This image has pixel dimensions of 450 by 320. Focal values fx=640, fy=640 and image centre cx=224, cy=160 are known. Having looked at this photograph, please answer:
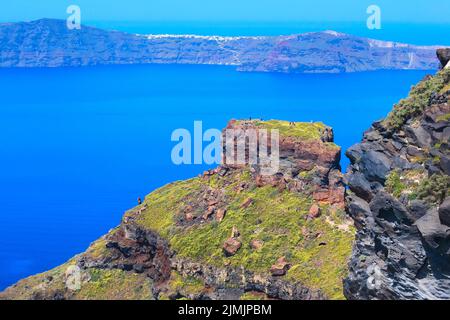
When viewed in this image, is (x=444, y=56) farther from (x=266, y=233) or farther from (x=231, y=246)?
(x=231, y=246)

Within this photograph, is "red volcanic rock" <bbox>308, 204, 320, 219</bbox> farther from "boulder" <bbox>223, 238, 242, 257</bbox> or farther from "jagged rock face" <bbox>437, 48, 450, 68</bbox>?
"jagged rock face" <bbox>437, 48, 450, 68</bbox>

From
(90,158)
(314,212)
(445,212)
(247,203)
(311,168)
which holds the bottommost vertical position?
(445,212)

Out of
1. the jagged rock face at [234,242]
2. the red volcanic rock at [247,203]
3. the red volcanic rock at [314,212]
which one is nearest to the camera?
the jagged rock face at [234,242]

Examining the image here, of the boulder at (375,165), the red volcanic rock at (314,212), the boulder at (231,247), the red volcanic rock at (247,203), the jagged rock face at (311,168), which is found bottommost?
the boulder at (231,247)

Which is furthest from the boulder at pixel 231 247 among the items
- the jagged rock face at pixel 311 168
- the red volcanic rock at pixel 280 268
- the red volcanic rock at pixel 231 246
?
the jagged rock face at pixel 311 168

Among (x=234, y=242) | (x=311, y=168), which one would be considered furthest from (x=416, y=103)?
(x=234, y=242)

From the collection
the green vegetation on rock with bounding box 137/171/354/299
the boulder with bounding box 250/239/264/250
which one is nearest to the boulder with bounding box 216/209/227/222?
the green vegetation on rock with bounding box 137/171/354/299

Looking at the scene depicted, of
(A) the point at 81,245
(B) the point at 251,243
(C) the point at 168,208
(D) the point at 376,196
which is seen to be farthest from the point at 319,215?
(A) the point at 81,245

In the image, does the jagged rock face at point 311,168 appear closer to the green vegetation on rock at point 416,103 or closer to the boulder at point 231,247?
the boulder at point 231,247

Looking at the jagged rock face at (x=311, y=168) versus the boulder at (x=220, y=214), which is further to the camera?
the boulder at (x=220, y=214)

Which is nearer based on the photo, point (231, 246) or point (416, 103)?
point (416, 103)
